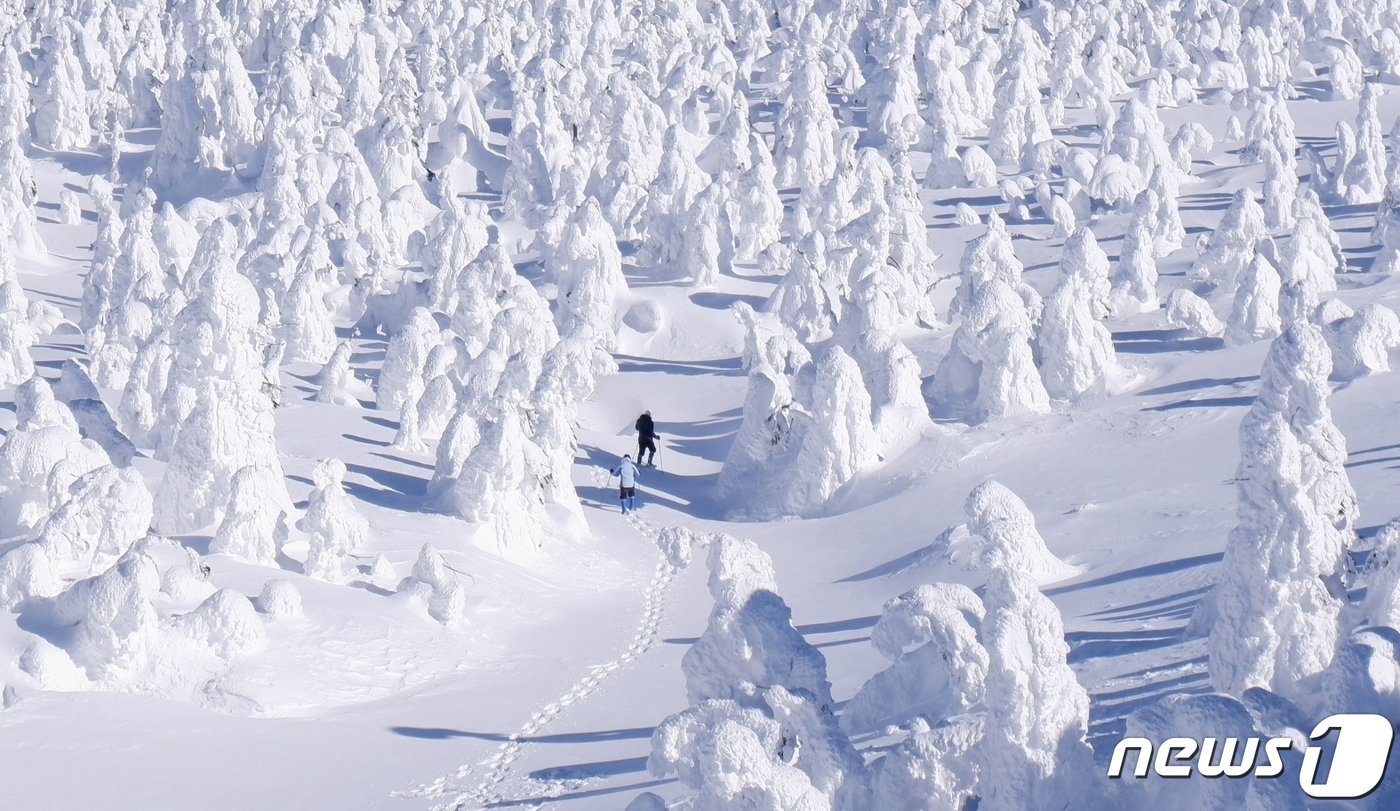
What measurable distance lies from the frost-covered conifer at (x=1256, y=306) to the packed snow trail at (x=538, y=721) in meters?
14.6

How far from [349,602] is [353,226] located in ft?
104

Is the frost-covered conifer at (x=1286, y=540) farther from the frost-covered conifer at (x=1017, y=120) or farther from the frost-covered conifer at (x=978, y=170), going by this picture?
the frost-covered conifer at (x=1017, y=120)

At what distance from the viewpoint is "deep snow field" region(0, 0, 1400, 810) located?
42.7 ft

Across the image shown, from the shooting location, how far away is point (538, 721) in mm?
16203

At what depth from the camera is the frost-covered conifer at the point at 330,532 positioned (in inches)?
814

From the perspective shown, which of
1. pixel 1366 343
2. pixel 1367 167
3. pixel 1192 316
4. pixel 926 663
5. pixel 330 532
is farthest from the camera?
pixel 1367 167

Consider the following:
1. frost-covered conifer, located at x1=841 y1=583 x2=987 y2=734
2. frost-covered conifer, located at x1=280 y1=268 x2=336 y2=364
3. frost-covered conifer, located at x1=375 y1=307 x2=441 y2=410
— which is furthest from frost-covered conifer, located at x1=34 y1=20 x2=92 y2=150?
frost-covered conifer, located at x1=841 y1=583 x2=987 y2=734

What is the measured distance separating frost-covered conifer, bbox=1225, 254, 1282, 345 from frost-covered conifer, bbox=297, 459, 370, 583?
19.1m

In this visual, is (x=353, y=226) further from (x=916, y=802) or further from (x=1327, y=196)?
(x=916, y=802)

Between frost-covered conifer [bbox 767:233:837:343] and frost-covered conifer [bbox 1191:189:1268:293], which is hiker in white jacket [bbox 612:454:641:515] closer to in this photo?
frost-covered conifer [bbox 767:233:837:343]

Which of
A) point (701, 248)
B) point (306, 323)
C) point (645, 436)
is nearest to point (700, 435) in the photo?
point (645, 436)

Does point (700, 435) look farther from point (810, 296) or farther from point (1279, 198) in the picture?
point (1279, 198)

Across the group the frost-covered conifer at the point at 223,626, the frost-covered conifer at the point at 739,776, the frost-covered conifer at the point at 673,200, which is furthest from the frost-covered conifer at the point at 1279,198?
the frost-covered conifer at the point at 739,776

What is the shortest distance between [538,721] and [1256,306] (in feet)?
68.9
